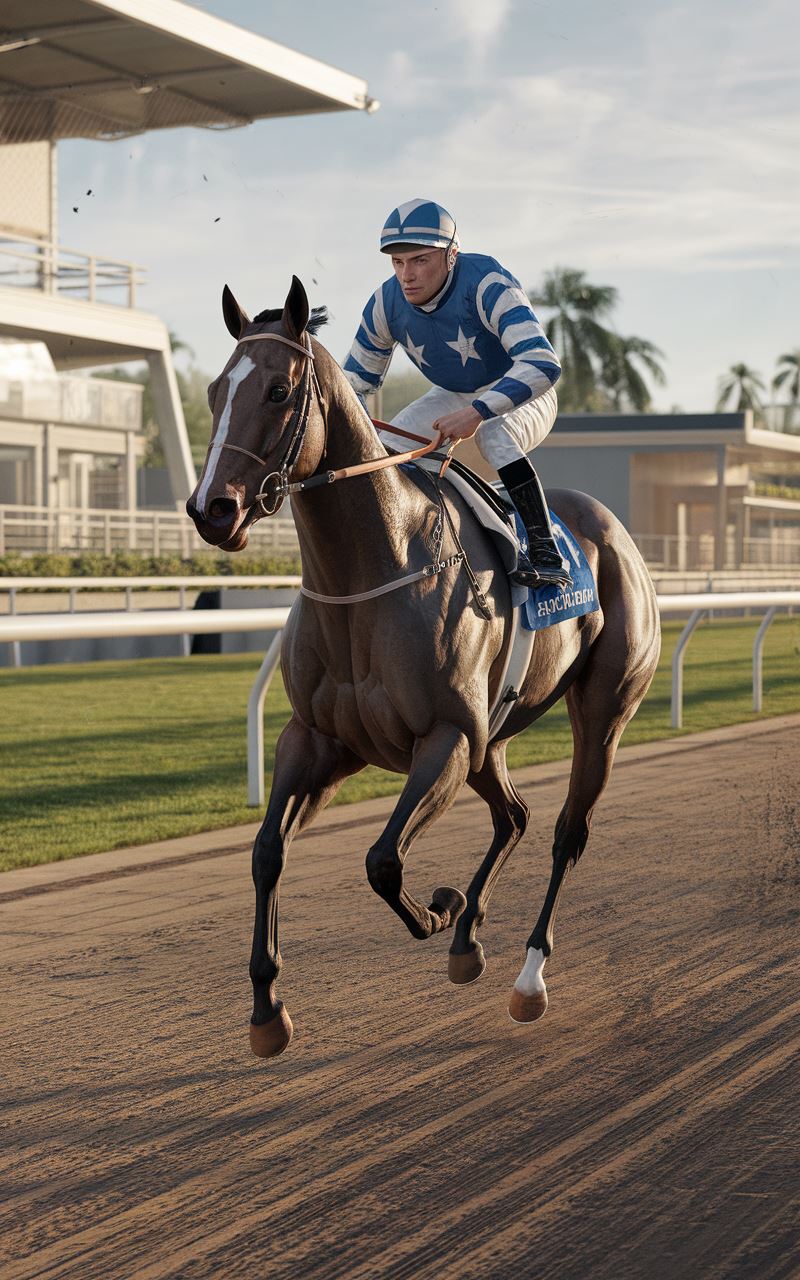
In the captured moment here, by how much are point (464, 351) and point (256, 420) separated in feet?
3.76

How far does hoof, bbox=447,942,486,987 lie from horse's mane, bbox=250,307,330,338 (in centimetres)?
171

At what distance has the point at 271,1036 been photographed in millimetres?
3654

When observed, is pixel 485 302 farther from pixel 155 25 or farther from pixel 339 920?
pixel 155 25

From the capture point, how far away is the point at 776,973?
455 cm

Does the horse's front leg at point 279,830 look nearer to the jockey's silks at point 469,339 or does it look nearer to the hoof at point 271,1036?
the hoof at point 271,1036

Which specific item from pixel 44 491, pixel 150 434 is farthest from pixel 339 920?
pixel 150 434

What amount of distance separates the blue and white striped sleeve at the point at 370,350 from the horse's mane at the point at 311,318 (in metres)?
0.71

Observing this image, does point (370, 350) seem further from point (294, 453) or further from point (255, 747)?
point (255, 747)

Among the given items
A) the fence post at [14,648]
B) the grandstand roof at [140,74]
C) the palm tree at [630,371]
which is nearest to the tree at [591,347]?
the palm tree at [630,371]

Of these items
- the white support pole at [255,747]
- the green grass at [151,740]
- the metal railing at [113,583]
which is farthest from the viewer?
the metal railing at [113,583]

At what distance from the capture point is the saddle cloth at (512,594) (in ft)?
13.9

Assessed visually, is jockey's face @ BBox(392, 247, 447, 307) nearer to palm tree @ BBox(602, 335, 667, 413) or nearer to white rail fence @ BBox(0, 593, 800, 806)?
white rail fence @ BBox(0, 593, 800, 806)

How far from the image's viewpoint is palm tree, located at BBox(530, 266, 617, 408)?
61.3 m

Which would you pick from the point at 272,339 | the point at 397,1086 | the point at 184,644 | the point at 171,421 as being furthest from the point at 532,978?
the point at 171,421
